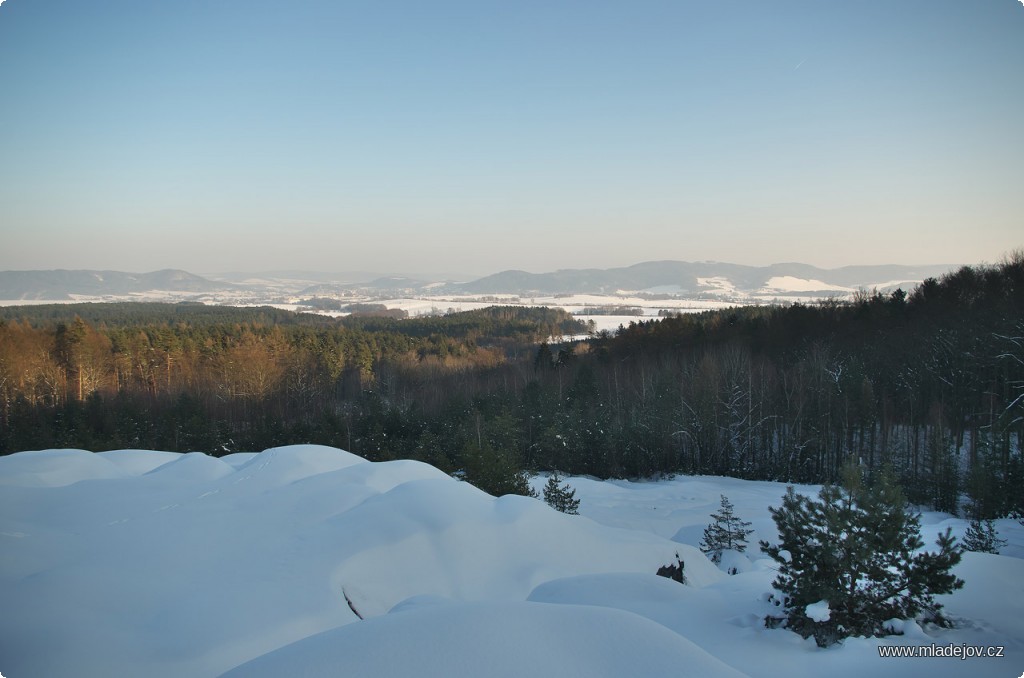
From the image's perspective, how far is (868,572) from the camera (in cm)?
622

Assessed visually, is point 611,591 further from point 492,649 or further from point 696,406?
point 696,406

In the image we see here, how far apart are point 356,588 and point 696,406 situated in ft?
88.8

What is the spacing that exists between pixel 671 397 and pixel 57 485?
92.3 feet

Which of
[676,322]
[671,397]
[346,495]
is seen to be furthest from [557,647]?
[676,322]

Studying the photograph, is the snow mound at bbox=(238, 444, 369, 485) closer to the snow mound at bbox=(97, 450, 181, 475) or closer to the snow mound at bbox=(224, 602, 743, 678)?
the snow mound at bbox=(97, 450, 181, 475)

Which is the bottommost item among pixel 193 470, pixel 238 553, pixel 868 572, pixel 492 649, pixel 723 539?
pixel 723 539

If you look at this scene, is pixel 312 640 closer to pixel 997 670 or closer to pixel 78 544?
pixel 78 544

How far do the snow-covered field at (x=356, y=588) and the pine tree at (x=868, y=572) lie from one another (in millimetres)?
269

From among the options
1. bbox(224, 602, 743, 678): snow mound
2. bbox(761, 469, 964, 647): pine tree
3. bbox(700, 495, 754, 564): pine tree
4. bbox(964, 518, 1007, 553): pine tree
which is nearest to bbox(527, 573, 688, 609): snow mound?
bbox(761, 469, 964, 647): pine tree

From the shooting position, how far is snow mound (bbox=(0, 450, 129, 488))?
10805mm

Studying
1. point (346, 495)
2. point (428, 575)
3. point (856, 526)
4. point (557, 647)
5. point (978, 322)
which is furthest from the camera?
point (978, 322)

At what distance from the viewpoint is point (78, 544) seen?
7.91 metres

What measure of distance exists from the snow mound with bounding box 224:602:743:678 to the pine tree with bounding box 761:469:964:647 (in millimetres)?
2846

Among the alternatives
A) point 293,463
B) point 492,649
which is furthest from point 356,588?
point 293,463
